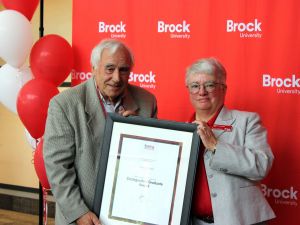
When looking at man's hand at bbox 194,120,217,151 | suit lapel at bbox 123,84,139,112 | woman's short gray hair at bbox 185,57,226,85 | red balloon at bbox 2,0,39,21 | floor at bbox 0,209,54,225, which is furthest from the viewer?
floor at bbox 0,209,54,225

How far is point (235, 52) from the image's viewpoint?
122 inches

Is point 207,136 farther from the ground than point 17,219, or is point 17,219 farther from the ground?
point 207,136

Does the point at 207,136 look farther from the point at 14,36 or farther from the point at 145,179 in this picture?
the point at 14,36

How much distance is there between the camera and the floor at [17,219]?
5059mm

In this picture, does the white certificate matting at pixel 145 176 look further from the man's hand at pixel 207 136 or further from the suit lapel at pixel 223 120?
the suit lapel at pixel 223 120

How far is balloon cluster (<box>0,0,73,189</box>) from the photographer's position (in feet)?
11.1

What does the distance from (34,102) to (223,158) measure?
5.87 ft

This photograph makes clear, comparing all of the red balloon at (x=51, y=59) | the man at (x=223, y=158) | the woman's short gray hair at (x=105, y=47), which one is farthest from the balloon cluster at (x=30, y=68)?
the man at (x=223, y=158)

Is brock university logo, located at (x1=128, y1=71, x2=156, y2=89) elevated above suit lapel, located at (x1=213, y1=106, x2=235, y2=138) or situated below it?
above

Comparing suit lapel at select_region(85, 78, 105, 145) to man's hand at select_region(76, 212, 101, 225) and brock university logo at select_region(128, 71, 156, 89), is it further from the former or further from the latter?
brock university logo at select_region(128, 71, 156, 89)

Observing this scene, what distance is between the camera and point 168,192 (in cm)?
205

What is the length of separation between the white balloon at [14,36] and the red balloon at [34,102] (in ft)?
1.03

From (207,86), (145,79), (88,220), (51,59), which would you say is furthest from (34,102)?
(207,86)

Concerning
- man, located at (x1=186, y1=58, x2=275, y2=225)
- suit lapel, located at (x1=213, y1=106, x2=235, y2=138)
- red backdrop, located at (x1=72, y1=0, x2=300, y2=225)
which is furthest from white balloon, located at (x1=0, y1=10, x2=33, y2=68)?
suit lapel, located at (x1=213, y1=106, x2=235, y2=138)
